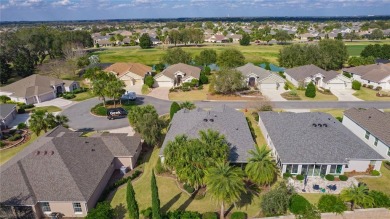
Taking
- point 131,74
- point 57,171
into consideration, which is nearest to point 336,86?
point 131,74

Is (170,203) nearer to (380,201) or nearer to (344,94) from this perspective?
(380,201)

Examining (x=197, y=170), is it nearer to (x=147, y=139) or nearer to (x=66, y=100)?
(x=147, y=139)

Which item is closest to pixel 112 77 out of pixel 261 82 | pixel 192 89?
pixel 192 89

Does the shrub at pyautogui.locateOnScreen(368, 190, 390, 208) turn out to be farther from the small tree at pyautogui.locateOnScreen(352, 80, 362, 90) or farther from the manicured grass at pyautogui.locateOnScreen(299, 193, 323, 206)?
the small tree at pyautogui.locateOnScreen(352, 80, 362, 90)

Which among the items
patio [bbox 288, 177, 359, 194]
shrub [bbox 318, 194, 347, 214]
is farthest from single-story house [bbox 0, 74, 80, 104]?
shrub [bbox 318, 194, 347, 214]

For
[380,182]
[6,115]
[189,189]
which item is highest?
[6,115]

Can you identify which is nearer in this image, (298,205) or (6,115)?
(298,205)

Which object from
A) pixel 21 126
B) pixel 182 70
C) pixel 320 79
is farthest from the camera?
pixel 182 70
